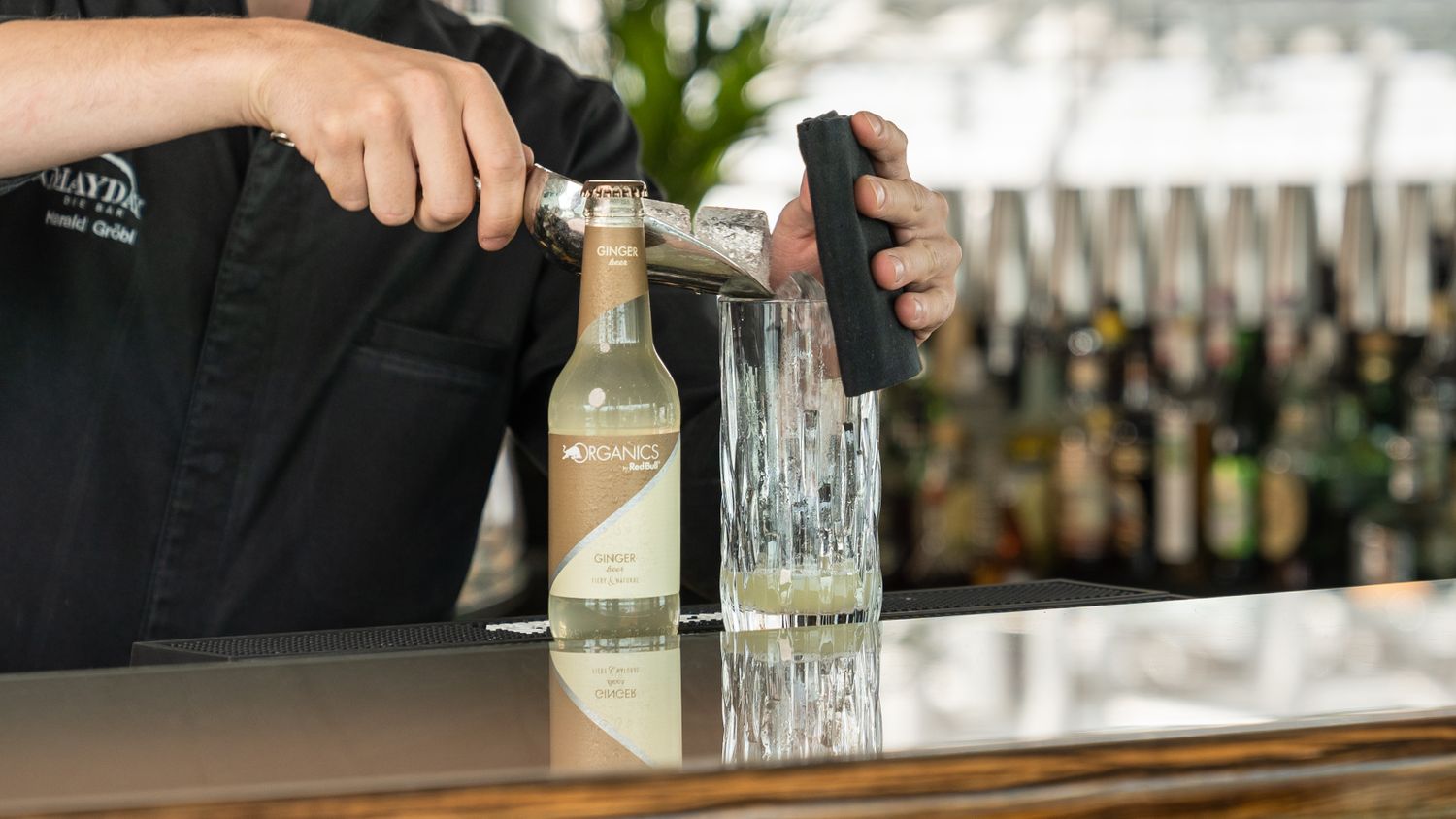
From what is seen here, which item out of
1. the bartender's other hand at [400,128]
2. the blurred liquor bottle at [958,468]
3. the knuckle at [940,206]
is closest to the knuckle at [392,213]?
the bartender's other hand at [400,128]

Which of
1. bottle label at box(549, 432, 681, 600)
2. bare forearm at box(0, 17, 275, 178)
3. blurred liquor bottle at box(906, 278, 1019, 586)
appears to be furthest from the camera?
blurred liquor bottle at box(906, 278, 1019, 586)

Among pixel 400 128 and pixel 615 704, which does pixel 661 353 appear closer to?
pixel 400 128

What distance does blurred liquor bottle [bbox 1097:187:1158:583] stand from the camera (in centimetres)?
254

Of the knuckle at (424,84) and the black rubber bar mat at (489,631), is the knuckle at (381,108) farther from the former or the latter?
the black rubber bar mat at (489,631)

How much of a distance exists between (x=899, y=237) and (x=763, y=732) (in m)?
0.43

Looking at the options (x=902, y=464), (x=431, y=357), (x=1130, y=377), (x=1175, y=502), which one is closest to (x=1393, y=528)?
(x=1175, y=502)

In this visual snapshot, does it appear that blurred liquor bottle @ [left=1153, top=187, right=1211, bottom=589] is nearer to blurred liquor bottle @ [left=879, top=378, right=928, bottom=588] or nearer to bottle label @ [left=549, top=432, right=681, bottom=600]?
blurred liquor bottle @ [left=879, top=378, right=928, bottom=588]

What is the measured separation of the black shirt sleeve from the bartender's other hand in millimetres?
419

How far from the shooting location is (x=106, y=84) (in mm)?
846

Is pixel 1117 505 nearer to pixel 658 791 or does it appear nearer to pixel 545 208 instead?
pixel 545 208

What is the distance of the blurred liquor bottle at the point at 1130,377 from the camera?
2.54 m

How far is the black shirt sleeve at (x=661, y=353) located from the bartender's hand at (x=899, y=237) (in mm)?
250

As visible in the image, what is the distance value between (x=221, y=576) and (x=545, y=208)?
54 centimetres

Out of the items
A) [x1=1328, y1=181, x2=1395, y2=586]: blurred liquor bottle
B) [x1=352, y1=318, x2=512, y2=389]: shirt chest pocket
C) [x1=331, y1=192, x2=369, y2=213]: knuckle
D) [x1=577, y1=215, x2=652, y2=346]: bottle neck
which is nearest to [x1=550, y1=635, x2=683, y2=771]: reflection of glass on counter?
[x1=577, y1=215, x2=652, y2=346]: bottle neck
